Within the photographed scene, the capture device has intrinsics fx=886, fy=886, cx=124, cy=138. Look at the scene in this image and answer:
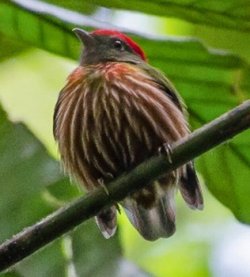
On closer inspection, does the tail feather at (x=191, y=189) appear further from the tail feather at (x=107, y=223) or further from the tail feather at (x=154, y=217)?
the tail feather at (x=107, y=223)

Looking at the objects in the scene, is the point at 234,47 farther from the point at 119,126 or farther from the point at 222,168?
the point at 119,126

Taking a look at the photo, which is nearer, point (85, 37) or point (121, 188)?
point (121, 188)

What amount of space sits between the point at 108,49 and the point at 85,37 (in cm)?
20

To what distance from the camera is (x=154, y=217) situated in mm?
2178

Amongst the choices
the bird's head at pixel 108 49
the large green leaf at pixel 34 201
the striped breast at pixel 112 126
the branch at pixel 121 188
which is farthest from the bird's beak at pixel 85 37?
the branch at pixel 121 188

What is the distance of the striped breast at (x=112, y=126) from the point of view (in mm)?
2072

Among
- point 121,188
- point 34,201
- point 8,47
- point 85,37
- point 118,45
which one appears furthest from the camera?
point 118,45

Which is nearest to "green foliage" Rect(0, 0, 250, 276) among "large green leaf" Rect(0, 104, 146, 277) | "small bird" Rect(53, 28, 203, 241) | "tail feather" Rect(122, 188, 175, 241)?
"large green leaf" Rect(0, 104, 146, 277)

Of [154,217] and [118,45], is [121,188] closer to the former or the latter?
[154,217]

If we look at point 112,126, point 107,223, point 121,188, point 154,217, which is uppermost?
point 121,188

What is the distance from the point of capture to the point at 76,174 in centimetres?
212

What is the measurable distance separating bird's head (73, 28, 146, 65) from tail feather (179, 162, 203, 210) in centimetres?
44

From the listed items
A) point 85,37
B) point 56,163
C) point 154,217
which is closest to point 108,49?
point 85,37

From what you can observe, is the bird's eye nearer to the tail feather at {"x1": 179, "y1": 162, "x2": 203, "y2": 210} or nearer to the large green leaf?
the tail feather at {"x1": 179, "y1": 162, "x2": 203, "y2": 210}
